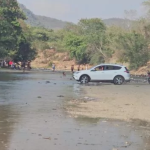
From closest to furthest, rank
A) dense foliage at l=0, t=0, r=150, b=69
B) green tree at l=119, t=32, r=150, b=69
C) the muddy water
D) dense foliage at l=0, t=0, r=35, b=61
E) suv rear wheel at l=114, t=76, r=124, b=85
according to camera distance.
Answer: the muddy water, suv rear wheel at l=114, t=76, r=124, b=85, dense foliage at l=0, t=0, r=35, b=61, dense foliage at l=0, t=0, r=150, b=69, green tree at l=119, t=32, r=150, b=69

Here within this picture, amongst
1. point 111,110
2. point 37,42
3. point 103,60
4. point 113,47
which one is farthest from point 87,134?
point 37,42

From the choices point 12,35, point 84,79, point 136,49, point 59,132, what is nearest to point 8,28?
point 12,35

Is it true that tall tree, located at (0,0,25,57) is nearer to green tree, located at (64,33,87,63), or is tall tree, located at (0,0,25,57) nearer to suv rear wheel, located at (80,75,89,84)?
green tree, located at (64,33,87,63)

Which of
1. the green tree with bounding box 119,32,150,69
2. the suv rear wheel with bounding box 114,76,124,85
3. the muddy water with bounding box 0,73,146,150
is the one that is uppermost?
the green tree with bounding box 119,32,150,69

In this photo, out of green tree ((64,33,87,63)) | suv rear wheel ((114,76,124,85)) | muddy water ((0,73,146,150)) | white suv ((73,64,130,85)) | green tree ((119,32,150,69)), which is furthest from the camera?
green tree ((64,33,87,63))

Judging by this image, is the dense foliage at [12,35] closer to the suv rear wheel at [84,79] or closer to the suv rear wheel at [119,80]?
the suv rear wheel at [84,79]

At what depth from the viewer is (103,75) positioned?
3431cm

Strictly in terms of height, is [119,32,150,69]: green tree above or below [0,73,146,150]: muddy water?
above

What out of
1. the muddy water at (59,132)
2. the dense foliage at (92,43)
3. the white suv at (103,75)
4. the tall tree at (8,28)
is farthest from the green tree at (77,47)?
the muddy water at (59,132)

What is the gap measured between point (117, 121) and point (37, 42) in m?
110

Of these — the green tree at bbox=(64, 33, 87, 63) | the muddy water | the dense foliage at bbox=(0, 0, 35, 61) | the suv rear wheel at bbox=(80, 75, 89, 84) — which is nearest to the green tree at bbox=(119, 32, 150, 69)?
the dense foliage at bbox=(0, 0, 35, 61)

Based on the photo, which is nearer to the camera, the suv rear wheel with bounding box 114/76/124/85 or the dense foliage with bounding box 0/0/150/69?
the suv rear wheel with bounding box 114/76/124/85

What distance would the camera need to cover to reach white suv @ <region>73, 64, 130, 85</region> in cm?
3428

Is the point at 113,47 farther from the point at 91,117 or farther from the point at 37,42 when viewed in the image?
the point at 91,117
